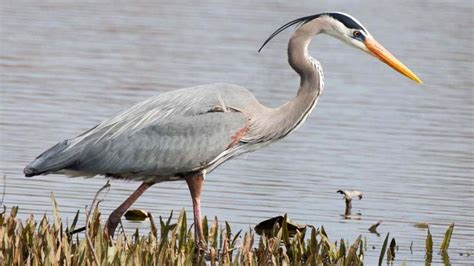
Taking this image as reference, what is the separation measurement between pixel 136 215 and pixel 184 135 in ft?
4.24

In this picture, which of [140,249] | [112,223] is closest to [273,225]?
[112,223]

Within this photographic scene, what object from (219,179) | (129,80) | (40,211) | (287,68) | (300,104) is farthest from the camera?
(287,68)

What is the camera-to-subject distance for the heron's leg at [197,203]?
837 cm

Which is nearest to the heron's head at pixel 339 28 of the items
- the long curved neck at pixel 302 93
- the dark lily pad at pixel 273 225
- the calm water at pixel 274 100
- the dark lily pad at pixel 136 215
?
the long curved neck at pixel 302 93

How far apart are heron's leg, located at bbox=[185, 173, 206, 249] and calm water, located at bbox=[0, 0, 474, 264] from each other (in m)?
1.05

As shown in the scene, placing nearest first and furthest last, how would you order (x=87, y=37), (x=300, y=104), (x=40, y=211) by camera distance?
(x=300, y=104) < (x=40, y=211) < (x=87, y=37)

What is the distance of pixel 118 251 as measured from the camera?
281 inches

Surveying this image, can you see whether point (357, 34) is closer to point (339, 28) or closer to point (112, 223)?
point (339, 28)

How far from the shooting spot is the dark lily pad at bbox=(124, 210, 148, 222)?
967cm

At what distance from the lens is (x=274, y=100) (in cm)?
1478

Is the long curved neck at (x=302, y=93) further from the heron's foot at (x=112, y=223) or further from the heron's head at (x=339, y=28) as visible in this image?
the heron's foot at (x=112, y=223)

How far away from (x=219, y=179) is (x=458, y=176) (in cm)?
214

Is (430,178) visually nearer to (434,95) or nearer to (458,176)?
(458,176)

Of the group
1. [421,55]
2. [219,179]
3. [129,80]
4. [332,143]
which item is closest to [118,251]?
[219,179]
